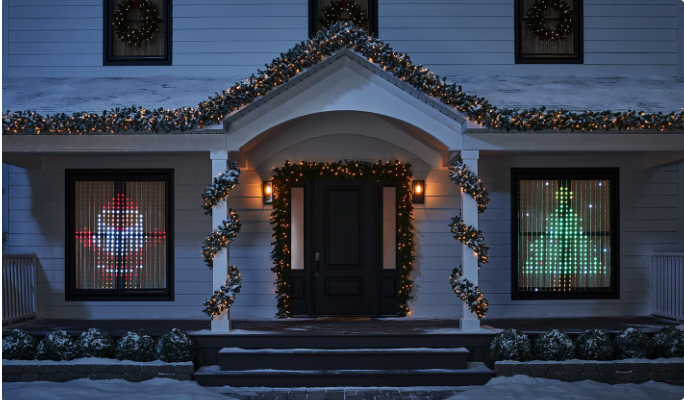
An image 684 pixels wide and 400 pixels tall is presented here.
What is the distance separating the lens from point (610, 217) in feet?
29.8

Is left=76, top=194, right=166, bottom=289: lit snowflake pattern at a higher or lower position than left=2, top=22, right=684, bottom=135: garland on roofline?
lower

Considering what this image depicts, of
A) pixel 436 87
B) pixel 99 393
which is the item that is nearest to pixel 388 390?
pixel 99 393

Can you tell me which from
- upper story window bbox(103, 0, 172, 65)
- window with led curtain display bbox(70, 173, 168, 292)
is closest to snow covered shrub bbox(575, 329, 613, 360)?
window with led curtain display bbox(70, 173, 168, 292)

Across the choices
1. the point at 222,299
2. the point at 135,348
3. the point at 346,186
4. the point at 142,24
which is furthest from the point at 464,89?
the point at 135,348

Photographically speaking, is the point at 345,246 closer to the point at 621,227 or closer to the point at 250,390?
the point at 250,390

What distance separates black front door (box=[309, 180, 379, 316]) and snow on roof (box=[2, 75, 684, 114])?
2.17m

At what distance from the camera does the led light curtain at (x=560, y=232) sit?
9.05 metres

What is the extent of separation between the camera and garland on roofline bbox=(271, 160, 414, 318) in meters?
8.80

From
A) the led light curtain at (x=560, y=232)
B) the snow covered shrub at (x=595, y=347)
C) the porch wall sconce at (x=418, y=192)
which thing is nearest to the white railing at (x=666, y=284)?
the led light curtain at (x=560, y=232)

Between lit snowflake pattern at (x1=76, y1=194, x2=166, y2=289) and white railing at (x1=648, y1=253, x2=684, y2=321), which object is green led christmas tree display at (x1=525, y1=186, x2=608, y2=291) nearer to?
white railing at (x1=648, y1=253, x2=684, y2=321)

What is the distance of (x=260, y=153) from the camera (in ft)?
29.0

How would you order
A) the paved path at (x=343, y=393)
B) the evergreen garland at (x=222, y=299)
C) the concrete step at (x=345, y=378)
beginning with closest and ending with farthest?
the paved path at (x=343, y=393), the concrete step at (x=345, y=378), the evergreen garland at (x=222, y=299)

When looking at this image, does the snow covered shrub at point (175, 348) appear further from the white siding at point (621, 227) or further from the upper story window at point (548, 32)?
the upper story window at point (548, 32)

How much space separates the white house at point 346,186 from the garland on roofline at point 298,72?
136 centimetres
